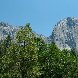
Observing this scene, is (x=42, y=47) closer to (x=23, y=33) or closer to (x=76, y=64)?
(x=76, y=64)

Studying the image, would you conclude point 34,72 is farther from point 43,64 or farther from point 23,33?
point 43,64

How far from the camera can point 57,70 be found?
62812mm

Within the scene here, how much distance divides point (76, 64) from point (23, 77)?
26.6 m

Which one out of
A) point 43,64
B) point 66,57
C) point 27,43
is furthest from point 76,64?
point 27,43

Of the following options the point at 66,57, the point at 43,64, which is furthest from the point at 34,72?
the point at 66,57

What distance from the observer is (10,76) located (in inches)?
1633

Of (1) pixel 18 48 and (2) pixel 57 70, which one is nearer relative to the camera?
(1) pixel 18 48

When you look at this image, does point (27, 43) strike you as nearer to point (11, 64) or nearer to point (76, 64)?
point (11, 64)

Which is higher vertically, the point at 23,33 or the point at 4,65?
the point at 23,33

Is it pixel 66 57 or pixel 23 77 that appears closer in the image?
pixel 23 77

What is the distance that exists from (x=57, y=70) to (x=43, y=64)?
3194mm

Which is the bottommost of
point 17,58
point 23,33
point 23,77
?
point 23,77

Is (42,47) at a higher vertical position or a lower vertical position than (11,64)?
higher

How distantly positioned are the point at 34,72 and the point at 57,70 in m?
22.1
